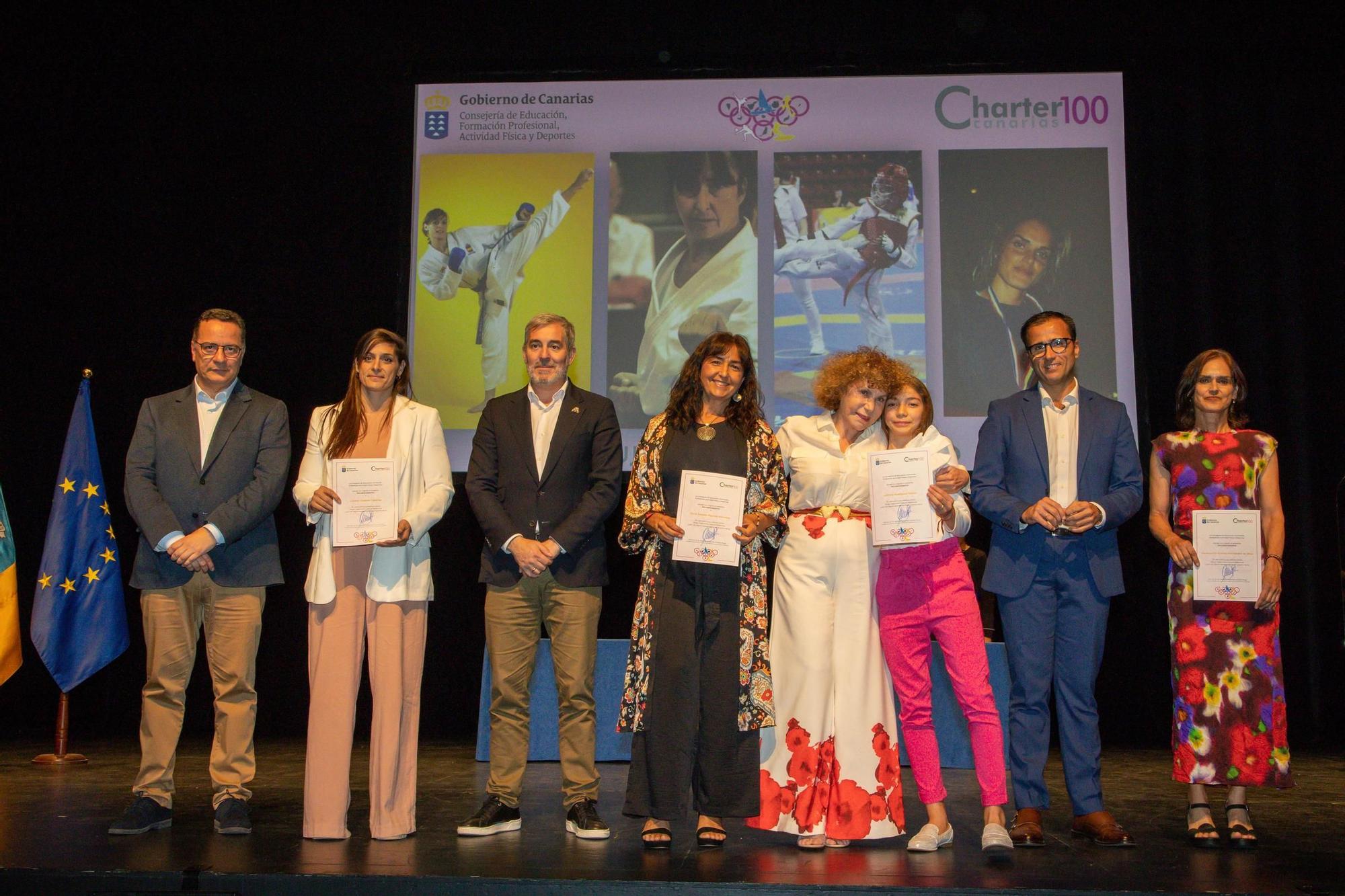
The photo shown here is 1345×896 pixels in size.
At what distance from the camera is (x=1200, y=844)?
10.8 feet

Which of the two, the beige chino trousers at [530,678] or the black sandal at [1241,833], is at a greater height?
the beige chino trousers at [530,678]

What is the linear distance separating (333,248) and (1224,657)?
4844mm

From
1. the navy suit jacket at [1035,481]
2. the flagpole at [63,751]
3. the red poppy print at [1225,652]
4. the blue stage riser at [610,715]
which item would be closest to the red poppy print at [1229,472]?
the red poppy print at [1225,652]

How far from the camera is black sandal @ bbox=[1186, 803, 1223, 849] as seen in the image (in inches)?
129

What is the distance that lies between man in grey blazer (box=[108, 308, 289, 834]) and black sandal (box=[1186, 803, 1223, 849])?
291cm

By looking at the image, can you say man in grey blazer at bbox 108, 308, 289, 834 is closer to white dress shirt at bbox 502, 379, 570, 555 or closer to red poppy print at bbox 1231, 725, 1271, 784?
white dress shirt at bbox 502, 379, 570, 555

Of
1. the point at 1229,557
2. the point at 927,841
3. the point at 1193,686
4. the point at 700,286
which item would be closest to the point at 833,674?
the point at 927,841

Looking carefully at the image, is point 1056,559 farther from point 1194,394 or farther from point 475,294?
point 475,294

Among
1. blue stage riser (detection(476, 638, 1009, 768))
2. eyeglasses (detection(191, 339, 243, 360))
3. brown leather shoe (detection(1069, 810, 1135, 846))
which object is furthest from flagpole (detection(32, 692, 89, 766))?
brown leather shoe (detection(1069, 810, 1135, 846))

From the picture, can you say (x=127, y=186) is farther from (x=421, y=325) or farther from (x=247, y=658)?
(x=247, y=658)

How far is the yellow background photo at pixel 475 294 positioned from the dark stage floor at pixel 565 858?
2.24 metres

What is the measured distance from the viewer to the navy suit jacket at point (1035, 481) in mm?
3377

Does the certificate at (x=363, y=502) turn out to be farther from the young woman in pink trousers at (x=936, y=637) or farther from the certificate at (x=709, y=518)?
the young woman in pink trousers at (x=936, y=637)

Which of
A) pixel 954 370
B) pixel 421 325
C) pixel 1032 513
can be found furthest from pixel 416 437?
pixel 954 370
